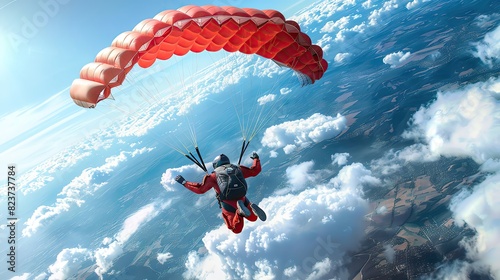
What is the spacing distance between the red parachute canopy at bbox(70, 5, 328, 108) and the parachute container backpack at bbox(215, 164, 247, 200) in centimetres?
573

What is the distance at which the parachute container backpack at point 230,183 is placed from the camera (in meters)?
11.9

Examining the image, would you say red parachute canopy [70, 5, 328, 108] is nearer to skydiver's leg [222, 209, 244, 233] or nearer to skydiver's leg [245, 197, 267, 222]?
skydiver's leg [222, 209, 244, 233]

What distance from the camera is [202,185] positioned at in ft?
38.9

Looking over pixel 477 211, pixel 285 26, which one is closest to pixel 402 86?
pixel 477 211

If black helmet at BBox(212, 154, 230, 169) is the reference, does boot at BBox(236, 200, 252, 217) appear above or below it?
below

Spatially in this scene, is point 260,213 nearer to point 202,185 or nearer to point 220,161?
point 202,185

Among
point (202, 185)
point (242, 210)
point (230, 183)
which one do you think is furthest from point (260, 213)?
point (202, 185)

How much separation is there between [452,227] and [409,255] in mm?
19355

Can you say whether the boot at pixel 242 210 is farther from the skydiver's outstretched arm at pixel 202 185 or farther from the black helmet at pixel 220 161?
the black helmet at pixel 220 161

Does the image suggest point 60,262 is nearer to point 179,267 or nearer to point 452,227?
point 179,267

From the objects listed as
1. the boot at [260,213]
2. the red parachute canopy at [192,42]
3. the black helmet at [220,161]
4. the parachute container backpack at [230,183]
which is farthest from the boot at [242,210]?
the red parachute canopy at [192,42]

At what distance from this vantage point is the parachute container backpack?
1191 cm

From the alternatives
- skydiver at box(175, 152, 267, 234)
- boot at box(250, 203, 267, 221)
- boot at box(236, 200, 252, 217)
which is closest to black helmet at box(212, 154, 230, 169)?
skydiver at box(175, 152, 267, 234)

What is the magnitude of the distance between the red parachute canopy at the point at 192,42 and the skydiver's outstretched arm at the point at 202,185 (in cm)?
491
